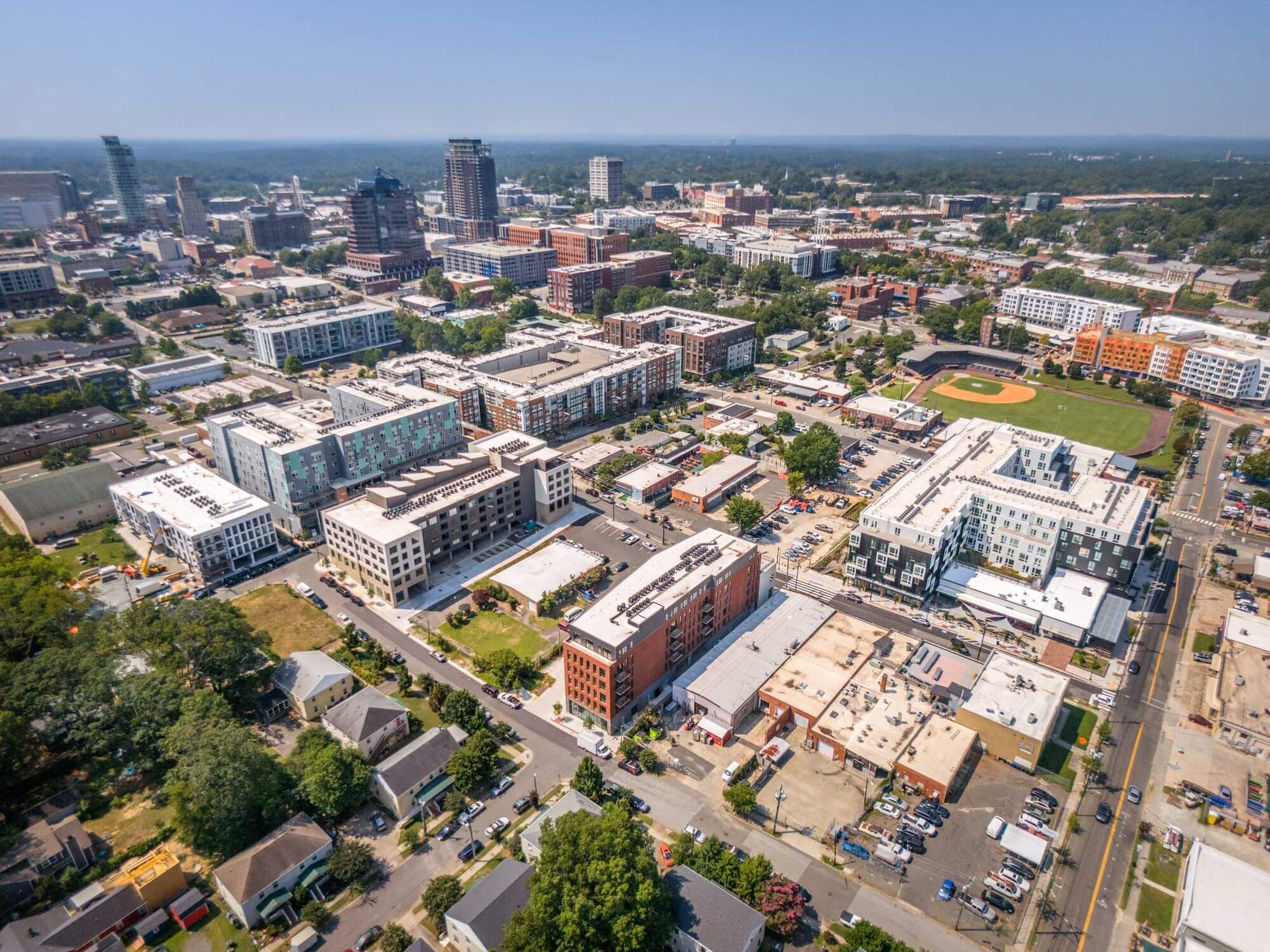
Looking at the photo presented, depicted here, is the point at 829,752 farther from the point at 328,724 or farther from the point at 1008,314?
the point at 1008,314

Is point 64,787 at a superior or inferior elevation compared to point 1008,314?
inferior

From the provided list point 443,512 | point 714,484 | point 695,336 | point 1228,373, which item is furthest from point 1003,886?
point 1228,373

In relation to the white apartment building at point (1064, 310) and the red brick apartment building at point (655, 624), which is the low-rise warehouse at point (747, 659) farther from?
the white apartment building at point (1064, 310)

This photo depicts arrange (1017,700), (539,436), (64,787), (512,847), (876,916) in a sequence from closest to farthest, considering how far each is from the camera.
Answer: (876,916) → (512,847) → (64,787) → (1017,700) → (539,436)

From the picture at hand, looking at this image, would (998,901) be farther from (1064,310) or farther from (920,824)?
(1064,310)

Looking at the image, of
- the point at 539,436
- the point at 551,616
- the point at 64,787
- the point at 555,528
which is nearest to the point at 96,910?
the point at 64,787

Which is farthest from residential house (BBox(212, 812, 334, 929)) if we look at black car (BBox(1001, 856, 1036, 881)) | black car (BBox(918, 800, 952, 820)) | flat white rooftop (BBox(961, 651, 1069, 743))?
flat white rooftop (BBox(961, 651, 1069, 743))
